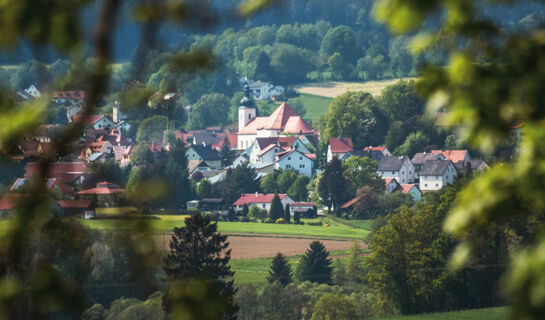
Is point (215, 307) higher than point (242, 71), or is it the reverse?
point (242, 71)

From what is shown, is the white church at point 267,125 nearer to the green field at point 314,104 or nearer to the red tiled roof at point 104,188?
the green field at point 314,104

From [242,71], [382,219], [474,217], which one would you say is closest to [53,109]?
[474,217]

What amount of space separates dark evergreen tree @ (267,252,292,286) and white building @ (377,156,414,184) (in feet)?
82.8

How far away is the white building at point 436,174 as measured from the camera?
59250 millimetres

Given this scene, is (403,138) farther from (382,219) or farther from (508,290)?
(508,290)

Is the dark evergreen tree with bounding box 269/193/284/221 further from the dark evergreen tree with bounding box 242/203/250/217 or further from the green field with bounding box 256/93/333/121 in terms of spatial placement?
the green field with bounding box 256/93/333/121

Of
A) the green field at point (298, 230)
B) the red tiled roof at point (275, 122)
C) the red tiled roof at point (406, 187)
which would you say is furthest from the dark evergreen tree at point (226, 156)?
the green field at point (298, 230)

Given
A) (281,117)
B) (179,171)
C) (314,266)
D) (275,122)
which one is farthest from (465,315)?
(275,122)

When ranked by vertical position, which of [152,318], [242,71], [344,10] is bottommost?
[152,318]

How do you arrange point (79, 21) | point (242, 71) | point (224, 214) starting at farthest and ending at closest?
point (242, 71) → point (224, 214) → point (79, 21)

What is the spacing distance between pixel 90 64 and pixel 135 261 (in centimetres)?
37

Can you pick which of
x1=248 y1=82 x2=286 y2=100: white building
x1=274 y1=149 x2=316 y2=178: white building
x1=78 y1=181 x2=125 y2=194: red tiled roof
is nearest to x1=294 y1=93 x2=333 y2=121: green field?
x1=248 y1=82 x2=286 y2=100: white building

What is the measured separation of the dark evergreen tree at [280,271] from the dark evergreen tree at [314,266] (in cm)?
85

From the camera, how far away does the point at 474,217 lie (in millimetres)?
1019
